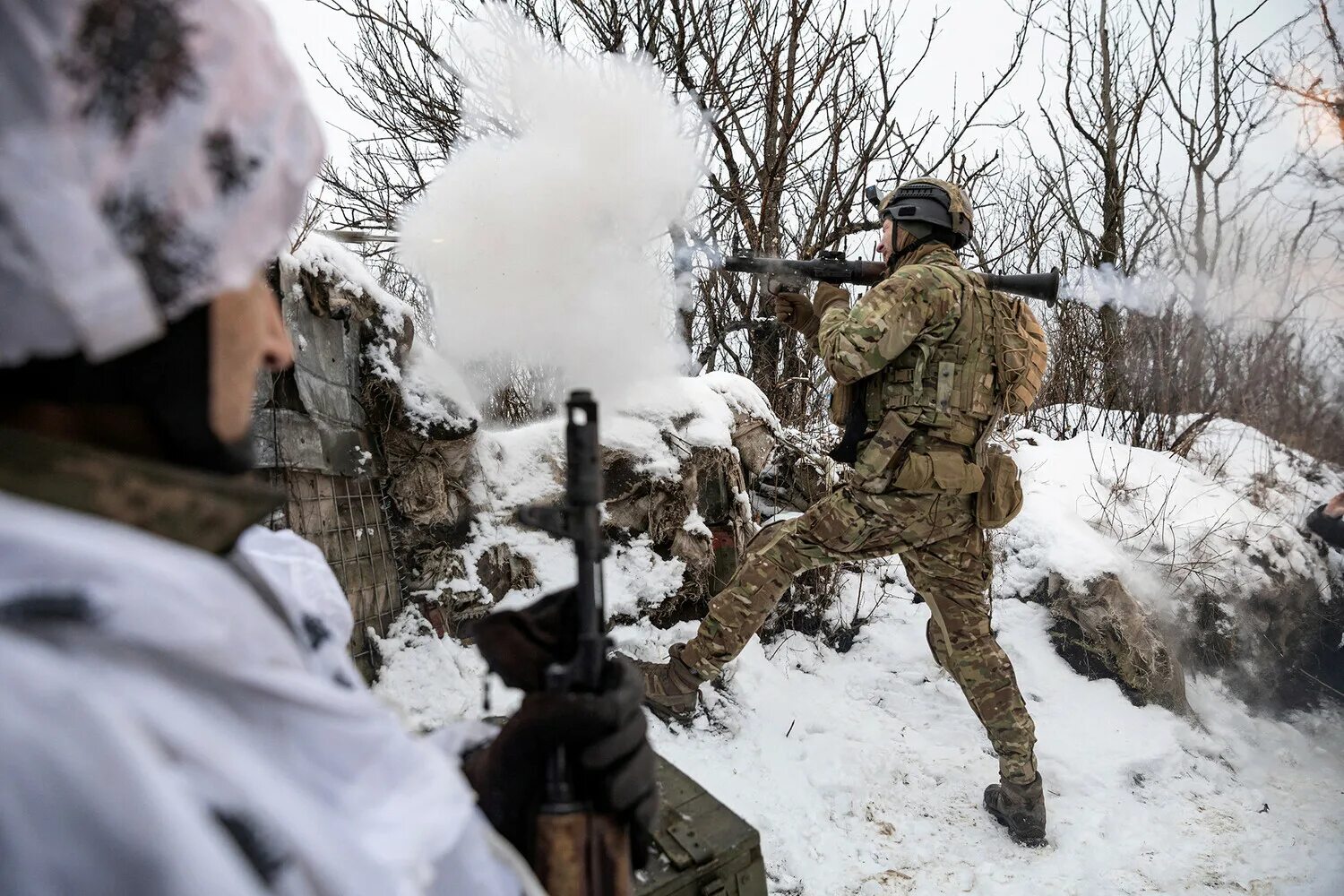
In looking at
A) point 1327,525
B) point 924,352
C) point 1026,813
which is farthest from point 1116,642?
point 924,352

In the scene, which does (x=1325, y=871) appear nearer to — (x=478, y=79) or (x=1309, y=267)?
(x=1309, y=267)

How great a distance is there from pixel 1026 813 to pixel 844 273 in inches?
105

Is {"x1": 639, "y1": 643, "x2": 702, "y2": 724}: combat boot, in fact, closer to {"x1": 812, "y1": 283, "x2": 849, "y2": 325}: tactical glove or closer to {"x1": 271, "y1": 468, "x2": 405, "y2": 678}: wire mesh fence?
{"x1": 271, "y1": 468, "x2": 405, "y2": 678}: wire mesh fence

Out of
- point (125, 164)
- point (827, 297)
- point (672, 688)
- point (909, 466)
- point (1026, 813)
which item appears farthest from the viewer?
point (827, 297)

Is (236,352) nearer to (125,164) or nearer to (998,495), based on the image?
(125,164)

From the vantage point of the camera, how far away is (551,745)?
3.53ft

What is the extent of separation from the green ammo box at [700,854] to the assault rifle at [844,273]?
9.15 ft

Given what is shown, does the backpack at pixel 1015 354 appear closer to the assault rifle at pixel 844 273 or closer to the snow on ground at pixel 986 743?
the assault rifle at pixel 844 273

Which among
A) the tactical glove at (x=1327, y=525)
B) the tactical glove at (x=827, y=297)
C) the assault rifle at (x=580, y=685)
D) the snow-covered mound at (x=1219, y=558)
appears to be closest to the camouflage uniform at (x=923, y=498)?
the tactical glove at (x=827, y=297)

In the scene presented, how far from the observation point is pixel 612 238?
4.43m

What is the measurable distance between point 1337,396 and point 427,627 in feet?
13.2

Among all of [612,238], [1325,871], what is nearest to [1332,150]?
[1325,871]

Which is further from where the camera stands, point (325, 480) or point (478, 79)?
point (478, 79)

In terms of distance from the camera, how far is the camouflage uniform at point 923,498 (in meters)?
3.05
